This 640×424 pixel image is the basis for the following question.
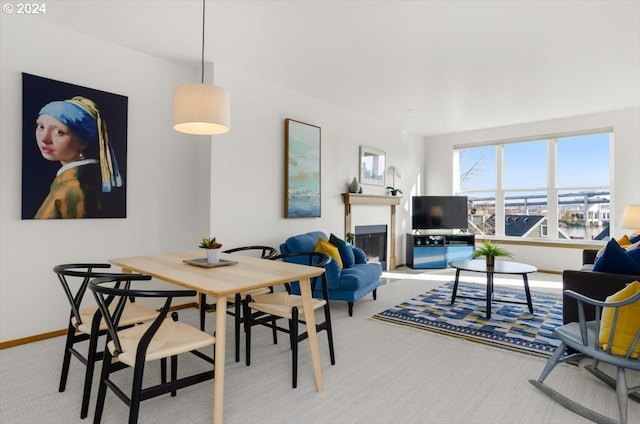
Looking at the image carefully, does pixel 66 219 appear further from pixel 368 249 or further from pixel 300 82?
pixel 368 249

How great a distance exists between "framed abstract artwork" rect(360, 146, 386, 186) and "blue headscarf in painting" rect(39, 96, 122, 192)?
145 inches

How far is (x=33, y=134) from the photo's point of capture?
2.98 meters

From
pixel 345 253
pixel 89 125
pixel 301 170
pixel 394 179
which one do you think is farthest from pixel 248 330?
pixel 394 179

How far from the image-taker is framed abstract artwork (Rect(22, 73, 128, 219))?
2971mm

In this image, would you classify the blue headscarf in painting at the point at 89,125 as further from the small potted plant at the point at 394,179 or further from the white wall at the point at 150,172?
the small potted plant at the point at 394,179

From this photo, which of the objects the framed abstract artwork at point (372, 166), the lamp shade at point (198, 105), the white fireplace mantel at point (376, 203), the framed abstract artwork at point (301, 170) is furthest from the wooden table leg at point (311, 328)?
the framed abstract artwork at point (372, 166)

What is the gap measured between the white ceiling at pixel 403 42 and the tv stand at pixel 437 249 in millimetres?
2654

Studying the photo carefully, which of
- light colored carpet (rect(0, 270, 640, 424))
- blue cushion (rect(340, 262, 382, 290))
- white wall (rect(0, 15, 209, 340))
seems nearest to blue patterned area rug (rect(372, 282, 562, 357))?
light colored carpet (rect(0, 270, 640, 424))

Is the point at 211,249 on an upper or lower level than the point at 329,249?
upper

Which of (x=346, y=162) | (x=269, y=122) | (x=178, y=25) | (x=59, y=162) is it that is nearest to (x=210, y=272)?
(x=59, y=162)

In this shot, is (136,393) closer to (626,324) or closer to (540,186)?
(626,324)

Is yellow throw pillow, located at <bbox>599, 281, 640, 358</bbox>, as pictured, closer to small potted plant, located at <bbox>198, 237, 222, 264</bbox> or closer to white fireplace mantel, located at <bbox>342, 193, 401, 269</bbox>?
small potted plant, located at <bbox>198, 237, 222, 264</bbox>

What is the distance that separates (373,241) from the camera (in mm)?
6297

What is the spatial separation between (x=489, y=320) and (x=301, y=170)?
2.80m
